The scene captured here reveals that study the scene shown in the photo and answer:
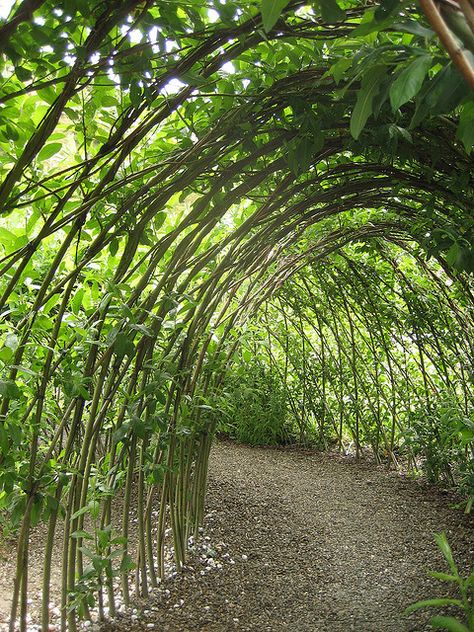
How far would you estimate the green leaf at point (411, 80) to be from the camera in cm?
74

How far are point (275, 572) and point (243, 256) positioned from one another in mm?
1400

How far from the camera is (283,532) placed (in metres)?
3.24

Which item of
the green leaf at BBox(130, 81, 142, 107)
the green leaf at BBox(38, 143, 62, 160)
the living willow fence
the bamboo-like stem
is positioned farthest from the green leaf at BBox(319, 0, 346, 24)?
the green leaf at BBox(38, 143, 62, 160)

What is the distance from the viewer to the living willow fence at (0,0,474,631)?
114 cm

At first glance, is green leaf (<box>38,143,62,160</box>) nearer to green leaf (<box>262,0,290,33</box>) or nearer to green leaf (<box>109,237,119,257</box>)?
green leaf (<box>109,237,119,257</box>)

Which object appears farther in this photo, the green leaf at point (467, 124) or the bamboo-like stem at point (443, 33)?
the green leaf at point (467, 124)

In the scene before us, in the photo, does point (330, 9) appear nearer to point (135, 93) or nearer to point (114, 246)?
point (135, 93)

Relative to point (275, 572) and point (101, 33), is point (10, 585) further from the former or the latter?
point (101, 33)

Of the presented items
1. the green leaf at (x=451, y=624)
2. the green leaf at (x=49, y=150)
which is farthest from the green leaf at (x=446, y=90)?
the green leaf at (x=49, y=150)

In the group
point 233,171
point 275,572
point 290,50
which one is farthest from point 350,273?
point 290,50

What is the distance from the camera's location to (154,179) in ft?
5.24

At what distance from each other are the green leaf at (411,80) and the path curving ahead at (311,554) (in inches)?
73.2

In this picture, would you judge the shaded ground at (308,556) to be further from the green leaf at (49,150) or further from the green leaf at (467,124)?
the green leaf at (467,124)

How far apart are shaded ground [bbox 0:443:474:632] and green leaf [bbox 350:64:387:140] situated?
5.85ft
